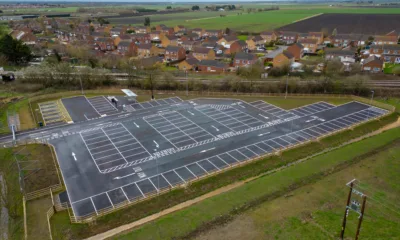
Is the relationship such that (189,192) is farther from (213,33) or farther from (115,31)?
(115,31)

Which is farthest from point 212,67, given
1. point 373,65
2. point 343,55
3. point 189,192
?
point 189,192

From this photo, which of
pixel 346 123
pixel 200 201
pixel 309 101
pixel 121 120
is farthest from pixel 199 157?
pixel 309 101

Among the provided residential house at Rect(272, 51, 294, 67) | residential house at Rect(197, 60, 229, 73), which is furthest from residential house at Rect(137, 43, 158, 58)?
residential house at Rect(272, 51, 294, 67)

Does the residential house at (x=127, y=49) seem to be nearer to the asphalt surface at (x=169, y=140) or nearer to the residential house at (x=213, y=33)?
the residential house at (x=213, y=33)

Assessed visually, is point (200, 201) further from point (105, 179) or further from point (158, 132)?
point (158, 132)

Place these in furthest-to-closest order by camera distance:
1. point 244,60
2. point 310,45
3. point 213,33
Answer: point 213,33 → point 310,45 → point 244,60

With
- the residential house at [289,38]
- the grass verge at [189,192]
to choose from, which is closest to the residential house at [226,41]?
the residential house at [289,38]
